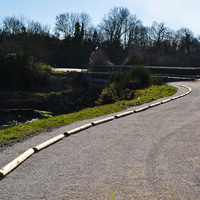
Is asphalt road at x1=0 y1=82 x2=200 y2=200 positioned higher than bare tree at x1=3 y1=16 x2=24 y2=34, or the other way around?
bare tree at x1=3 y1=16 x2=24 y2=34

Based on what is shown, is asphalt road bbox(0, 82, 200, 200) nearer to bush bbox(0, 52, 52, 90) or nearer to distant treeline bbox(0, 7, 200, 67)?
bush bbox(0, 52, 52, 90)

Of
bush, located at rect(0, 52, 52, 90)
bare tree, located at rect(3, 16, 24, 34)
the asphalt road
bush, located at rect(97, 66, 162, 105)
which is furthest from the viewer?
bare tree, located at rect(3, 16, 24, 34)

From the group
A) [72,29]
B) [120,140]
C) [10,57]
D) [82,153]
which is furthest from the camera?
[72,29]

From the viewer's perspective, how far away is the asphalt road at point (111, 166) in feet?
13.4

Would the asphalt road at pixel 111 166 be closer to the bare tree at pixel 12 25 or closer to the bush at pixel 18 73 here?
the bush at pixel 18 73

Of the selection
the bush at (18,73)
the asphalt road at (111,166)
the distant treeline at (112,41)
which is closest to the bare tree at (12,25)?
the distant treeline at (112,41)

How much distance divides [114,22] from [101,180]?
6017 centimetres

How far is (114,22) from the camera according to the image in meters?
61.7

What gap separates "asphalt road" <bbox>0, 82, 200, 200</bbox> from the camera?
4.07 m

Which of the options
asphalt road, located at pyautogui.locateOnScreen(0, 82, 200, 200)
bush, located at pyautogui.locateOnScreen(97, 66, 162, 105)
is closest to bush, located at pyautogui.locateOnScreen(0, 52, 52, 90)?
bush, located at pyautogui.locateOnScreen(97, 66, 162, 105)

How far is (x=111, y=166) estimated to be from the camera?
5.11m

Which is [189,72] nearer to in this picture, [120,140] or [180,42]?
[120,140]

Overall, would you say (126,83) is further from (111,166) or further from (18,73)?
(111,166)

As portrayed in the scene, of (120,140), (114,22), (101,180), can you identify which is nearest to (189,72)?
(120,140)
